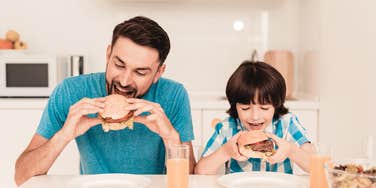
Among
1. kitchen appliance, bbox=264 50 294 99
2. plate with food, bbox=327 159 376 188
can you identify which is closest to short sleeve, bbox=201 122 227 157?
plate with food, bbox=327 159 376 188

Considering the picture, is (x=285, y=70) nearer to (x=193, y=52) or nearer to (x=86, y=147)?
(x=193, y=52)

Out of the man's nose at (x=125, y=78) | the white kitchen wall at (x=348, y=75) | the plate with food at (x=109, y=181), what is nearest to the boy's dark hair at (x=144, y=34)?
the man's nose at (x=125, y=78)

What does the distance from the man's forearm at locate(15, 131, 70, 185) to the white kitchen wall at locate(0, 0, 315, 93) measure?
188 centimetres

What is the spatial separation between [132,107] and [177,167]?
34cm

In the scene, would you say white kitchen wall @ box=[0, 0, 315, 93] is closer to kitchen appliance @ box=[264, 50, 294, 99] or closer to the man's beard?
kitchen appliance @ box=[264, 50, 294, 99]

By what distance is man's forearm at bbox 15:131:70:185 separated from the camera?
5.07 ft

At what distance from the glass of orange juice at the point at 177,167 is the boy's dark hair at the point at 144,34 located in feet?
1.56

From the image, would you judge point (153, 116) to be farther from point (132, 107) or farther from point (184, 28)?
point (184, 28)

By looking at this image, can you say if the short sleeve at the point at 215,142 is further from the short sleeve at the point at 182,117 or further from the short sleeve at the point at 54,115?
the short sleeve at the point at 54,115

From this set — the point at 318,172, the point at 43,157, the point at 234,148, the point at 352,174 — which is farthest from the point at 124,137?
the point at 352,174

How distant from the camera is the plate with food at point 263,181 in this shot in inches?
54.6

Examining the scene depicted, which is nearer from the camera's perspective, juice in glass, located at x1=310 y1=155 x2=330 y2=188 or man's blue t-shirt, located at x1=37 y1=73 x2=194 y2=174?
juice in glass, located at x1=310 y1=155 x2=330 y2=188

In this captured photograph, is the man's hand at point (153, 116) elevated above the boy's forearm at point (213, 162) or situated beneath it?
elevated above

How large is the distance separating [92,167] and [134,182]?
0.41 m
